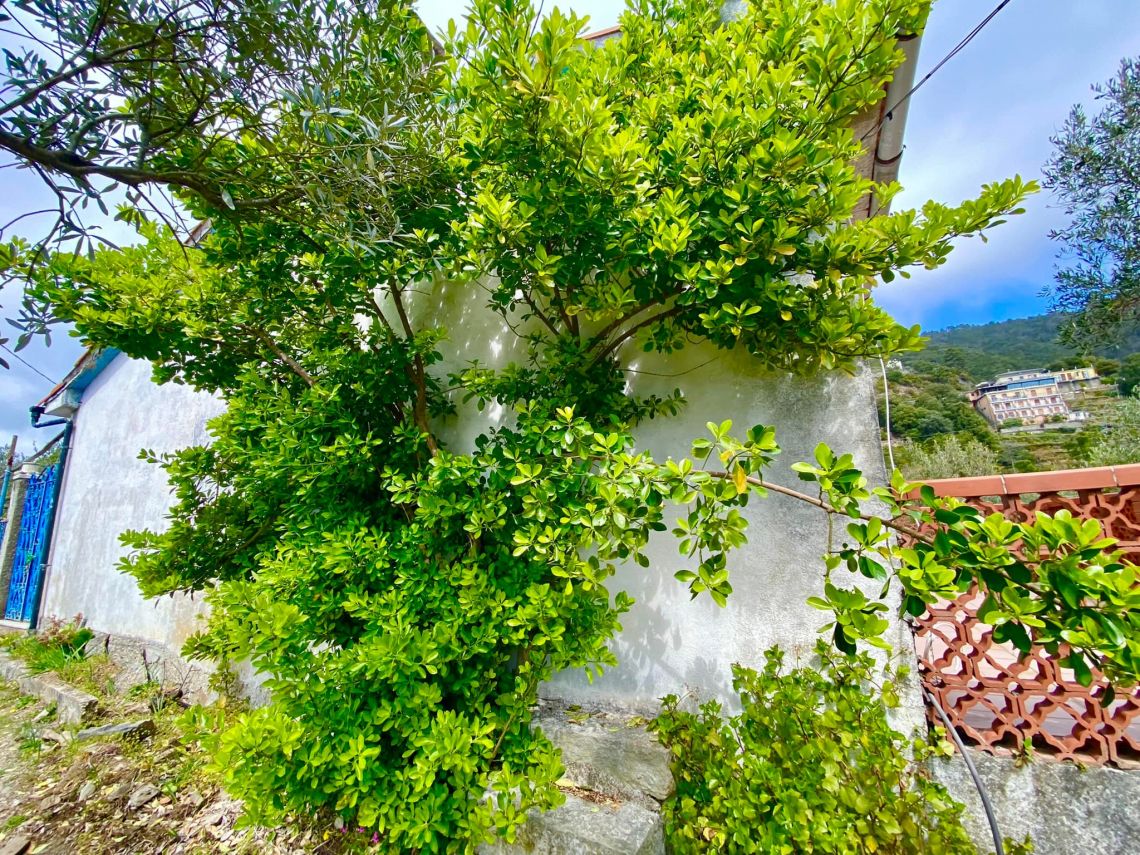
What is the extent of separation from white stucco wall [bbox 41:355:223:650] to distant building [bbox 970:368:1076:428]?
31062 mm

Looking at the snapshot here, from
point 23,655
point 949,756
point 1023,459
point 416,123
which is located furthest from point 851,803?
point 1023,459

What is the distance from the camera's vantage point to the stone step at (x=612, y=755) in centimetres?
233

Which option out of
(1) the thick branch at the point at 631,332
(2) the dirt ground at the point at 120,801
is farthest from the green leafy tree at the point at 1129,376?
(2) the dirt ground at the point at 120,801

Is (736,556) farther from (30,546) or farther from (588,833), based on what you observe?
(30,546)

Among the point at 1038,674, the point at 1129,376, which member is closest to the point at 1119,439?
the point at 1129,376

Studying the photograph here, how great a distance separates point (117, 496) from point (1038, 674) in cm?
962

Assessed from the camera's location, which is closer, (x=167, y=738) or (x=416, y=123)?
(x=416, y=123)

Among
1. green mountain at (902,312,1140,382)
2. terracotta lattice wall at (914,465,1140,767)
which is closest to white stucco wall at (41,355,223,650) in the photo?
terracotta lattice wall at (914,465,1140,767)

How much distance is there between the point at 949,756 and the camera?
2191 mm

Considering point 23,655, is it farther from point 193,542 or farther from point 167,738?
point 193,542

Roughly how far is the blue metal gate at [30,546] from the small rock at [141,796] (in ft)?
22.4

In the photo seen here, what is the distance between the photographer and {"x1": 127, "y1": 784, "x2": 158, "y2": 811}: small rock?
131 inches

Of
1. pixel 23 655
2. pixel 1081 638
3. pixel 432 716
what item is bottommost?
pixel 23 655

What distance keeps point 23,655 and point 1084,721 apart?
10634 millimetres
